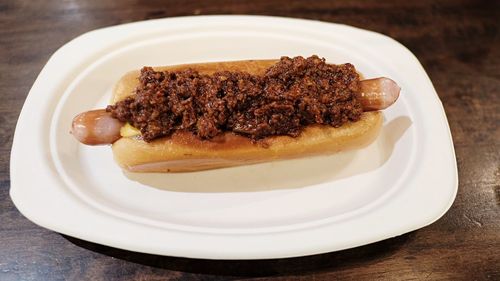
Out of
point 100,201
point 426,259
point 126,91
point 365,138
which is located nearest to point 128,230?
point 100,201

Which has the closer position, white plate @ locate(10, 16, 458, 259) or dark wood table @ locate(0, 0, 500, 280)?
white plate @ locate(10, 16, 458, 259)

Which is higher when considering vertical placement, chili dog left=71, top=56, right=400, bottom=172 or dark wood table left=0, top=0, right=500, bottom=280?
chili dog left=71, top=56, right=400, bottom=172

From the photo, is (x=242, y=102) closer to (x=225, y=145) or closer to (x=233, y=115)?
(x=233, y=115)

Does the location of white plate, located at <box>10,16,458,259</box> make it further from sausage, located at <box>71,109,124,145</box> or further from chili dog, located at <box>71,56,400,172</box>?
sausage, located at <box>71,109,124,145</box>

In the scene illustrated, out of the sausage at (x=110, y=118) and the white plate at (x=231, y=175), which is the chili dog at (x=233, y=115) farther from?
the white plate at (x=231, y=175)

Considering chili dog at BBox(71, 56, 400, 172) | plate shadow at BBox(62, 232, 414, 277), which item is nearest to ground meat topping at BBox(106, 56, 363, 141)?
chili dog at BBox(71, 56, 400, 172)

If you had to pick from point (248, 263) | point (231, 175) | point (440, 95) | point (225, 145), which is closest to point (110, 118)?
point (225, 145)

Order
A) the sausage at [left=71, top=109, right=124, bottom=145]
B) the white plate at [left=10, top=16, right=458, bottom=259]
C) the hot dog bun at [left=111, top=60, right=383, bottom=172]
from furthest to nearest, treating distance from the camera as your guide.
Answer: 1. the hot dog bun at [left=111, top=60, right=383, bottom=172]
2. the sausage at [left=71, top=109, right=124, bottom=145]
3. the white plate at [left=10, top=16, right=458, bottom=259]
